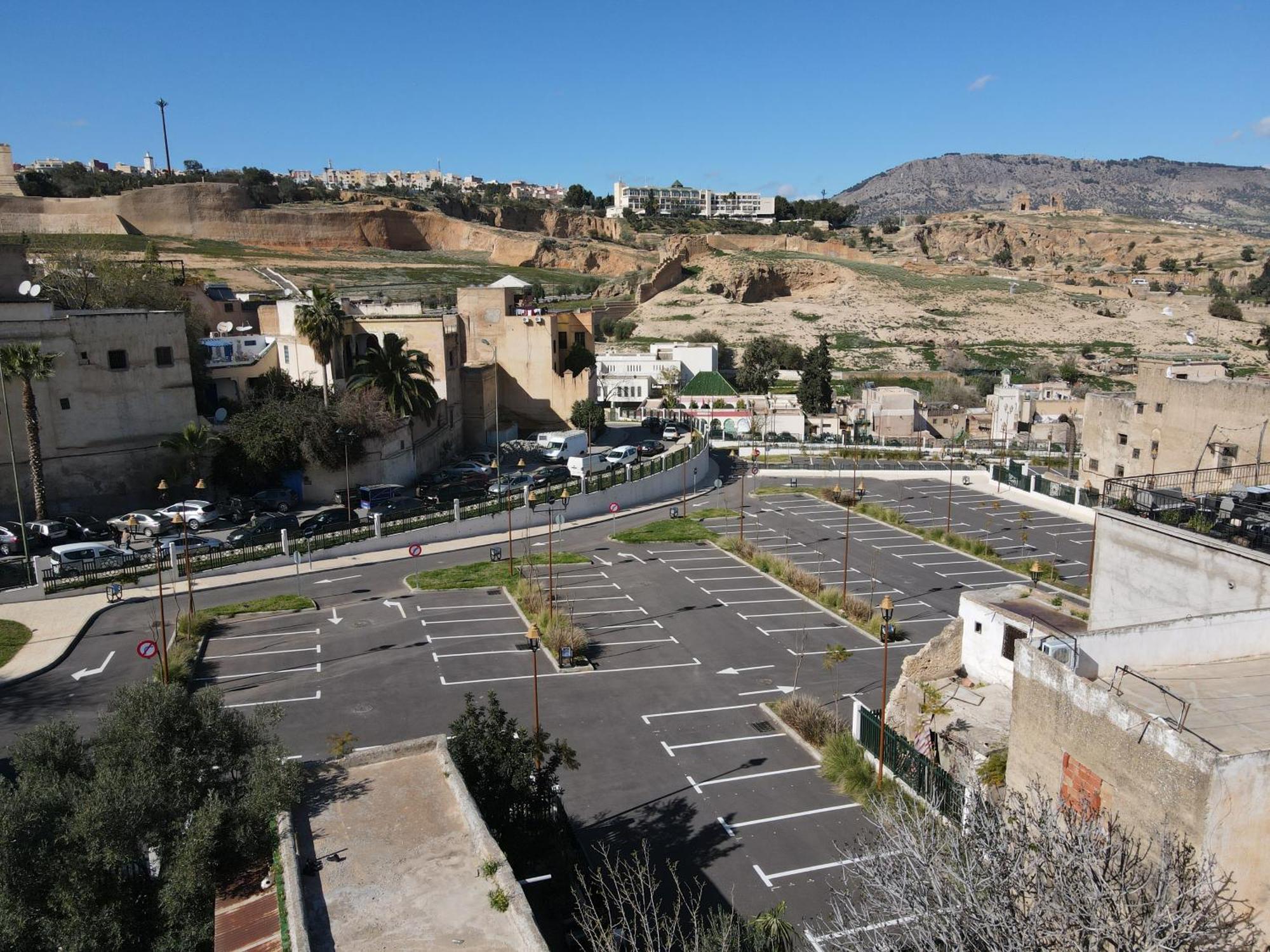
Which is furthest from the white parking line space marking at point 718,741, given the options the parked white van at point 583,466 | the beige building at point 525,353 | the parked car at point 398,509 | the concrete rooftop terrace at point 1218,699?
the beige building at point 525,353

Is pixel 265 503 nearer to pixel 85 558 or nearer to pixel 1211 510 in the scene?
pixel 85 558

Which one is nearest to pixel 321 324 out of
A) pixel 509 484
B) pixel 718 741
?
pixel 509 484

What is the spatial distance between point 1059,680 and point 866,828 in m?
6.15

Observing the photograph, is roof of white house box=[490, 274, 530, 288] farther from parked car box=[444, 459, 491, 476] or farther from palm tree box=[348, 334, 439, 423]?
parked car box=[444, 459, 491, 476]

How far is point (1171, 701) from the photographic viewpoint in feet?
29.6

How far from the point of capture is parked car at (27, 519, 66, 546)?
92.6 ft

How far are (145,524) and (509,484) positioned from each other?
44.0 feet

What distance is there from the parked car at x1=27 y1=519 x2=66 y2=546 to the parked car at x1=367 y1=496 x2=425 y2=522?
985 centimetres

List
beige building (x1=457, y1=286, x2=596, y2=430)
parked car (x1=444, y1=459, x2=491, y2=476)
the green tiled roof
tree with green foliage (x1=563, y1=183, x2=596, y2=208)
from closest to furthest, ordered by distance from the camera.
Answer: parked car (x1=444, y1=459, x2=491, y2=476), beige building (x1=457, y1=286, x2=596, y2=430), the green tiled roof, tree with green foliage (x1=563, y1=183, x2=596, y2=208)

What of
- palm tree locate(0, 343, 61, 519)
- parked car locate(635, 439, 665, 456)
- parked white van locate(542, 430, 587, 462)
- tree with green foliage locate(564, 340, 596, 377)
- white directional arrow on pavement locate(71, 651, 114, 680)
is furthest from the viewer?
tree with green foliage locate(564, 340, 596, 377)

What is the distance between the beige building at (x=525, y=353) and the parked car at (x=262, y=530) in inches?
796

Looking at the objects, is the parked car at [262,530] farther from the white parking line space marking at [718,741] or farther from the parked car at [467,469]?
the white parking line space marking at [718,741]

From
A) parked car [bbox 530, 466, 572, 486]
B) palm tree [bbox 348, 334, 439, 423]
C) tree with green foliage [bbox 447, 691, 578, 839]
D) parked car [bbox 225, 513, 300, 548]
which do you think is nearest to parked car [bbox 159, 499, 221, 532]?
parked car [bbox 225, 513, 300, 548]

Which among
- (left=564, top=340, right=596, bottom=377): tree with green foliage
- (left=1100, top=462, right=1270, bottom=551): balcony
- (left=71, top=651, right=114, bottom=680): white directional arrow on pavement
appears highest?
(left=564, top=340, right=596, bottom=377): tree with green foliage
